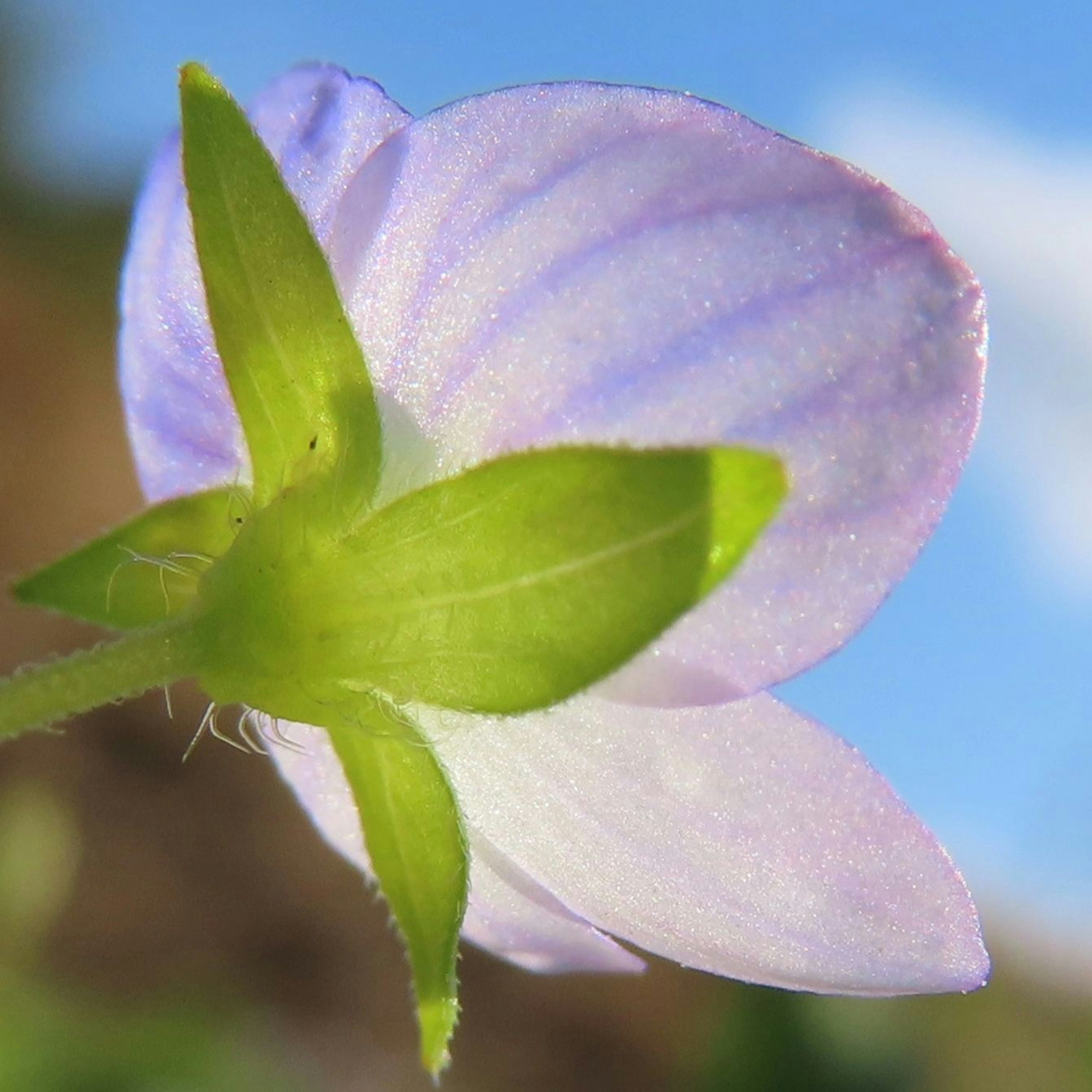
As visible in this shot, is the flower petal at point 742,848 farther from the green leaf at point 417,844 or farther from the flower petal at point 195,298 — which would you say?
the flower petal at point 195,298

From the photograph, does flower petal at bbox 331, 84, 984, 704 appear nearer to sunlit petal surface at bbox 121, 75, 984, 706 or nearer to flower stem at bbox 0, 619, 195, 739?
sunlit petal surface at bbox 121, 75, 984, 706

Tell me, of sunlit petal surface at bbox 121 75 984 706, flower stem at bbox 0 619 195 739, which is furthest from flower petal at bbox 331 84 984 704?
flower stem at bbox 0 619 195 739

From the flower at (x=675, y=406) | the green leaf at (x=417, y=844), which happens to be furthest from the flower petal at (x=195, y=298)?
the green leaf at (x=417, y=844)

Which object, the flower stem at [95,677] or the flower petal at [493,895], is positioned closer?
the flower stem at [95,677]

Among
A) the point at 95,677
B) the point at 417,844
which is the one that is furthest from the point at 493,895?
the point at 95,677

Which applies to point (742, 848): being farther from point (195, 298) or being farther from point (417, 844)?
point (195, 298)

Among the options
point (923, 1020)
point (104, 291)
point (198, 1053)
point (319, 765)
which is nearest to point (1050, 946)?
point (923, 1020)
